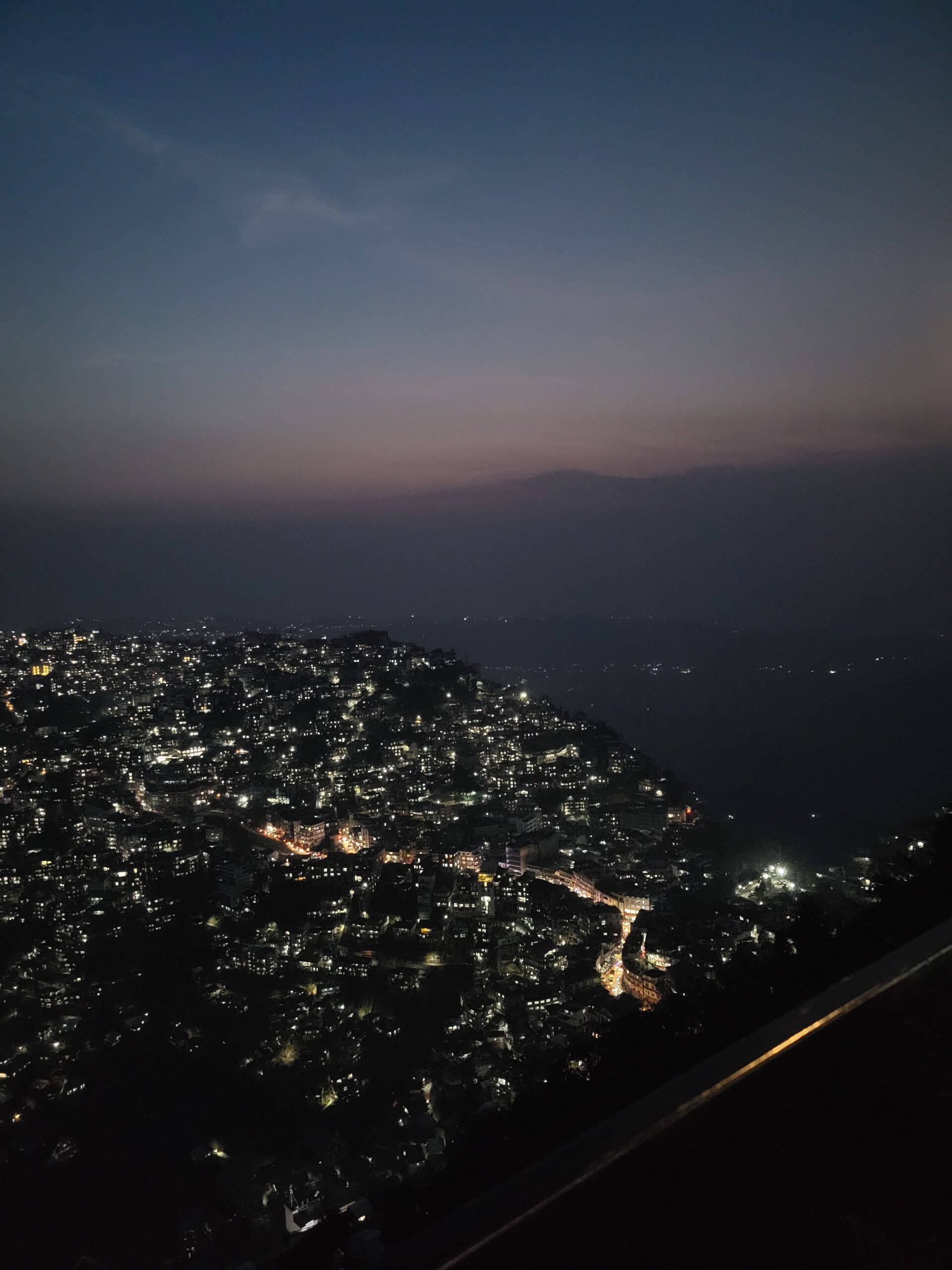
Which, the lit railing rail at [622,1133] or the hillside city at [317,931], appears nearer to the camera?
the lit railing rail at [622,1133]

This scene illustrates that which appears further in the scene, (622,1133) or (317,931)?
(317,931)

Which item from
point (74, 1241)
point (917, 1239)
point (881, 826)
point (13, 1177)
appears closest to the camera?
point (917, 1239)

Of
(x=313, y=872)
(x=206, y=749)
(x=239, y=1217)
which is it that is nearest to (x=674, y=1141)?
(x=239, y=1217)

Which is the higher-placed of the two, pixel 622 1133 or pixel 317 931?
pixel 622 1133

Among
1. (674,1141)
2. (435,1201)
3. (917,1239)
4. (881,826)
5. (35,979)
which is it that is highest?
(674,1141)

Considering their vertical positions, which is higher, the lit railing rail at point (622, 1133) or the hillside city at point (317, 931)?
the lit railing rail at point (622, 1133)

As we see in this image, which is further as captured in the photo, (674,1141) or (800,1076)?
(800,1076)

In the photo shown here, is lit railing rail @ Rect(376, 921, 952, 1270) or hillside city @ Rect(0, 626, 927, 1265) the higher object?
lit railing rail @ Rect(376, 921, 952, 1270)

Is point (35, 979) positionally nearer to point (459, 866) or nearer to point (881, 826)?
point (459, 866)
